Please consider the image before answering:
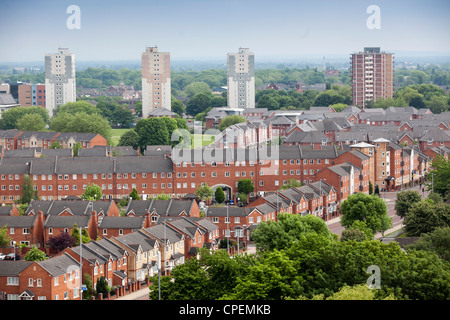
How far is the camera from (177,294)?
2747 centimetres

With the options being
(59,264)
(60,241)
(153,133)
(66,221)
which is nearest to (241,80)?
(153,133)

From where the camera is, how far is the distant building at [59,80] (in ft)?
389

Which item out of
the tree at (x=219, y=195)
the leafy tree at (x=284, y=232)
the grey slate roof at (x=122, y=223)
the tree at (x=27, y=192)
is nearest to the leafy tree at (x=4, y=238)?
the grey slate roof at (x=122, y=223)

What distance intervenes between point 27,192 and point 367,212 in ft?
69.4

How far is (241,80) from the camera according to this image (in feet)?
434

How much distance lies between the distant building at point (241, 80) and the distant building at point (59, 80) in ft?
72.9

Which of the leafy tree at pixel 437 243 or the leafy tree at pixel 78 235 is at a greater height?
the leafy tree at pixel 437 243

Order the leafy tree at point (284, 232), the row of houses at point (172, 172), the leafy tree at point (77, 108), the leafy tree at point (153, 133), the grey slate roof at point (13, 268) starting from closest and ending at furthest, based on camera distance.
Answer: the grey slate roof at point (13, 268), the leafy tree at point (284, 232), the row of houses at point (172, 172), the leafy tree at point (153, 133), the leafy tree at point (77, 108)

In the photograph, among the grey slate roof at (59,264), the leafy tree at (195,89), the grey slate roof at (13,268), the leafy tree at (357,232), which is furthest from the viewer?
the leafy tree at (195,89)

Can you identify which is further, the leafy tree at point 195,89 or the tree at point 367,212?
the leafy tree at point 195,89

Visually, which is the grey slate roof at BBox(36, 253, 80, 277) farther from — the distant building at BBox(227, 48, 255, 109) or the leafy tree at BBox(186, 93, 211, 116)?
the distant building at BBox(227, 48, 255, 109)

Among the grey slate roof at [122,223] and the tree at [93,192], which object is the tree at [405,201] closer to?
the grey slate roof at [122,223]

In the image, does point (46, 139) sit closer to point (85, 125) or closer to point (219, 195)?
point (85, 125)

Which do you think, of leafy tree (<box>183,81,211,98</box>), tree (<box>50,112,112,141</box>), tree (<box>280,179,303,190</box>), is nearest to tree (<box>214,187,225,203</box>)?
tree (<box>280,179,303,190</box>)
